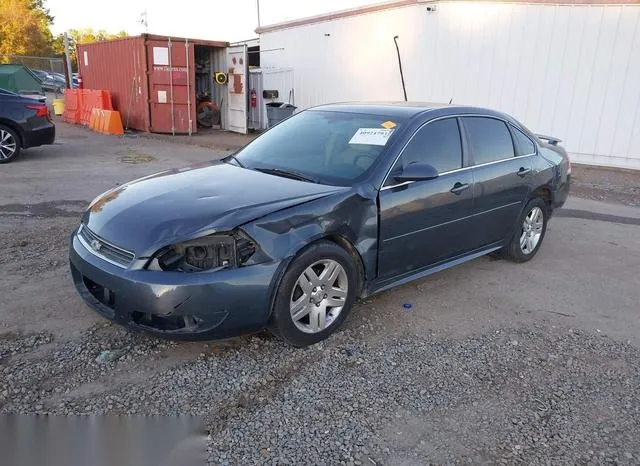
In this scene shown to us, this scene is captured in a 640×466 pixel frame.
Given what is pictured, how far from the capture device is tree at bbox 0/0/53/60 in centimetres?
4575

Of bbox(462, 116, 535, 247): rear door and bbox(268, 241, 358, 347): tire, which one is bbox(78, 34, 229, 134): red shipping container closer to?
bbox(462, 116, 535, 247): rear door

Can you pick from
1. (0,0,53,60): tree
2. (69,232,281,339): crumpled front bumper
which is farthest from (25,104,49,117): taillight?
(0,0,53,60): tree

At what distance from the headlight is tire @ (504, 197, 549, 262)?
312cm

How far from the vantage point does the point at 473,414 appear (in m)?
2.95

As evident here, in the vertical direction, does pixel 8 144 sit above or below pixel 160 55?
below

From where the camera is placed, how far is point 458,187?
432 centimetres

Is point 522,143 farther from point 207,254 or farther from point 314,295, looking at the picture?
point 207,254

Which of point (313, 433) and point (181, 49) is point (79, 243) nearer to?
point (313, 433)

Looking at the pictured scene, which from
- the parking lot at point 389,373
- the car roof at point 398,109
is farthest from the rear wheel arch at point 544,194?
the car roof at point 398,109

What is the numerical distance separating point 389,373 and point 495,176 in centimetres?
226

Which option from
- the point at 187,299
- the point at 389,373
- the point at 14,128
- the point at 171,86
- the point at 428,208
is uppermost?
the point at 171,86

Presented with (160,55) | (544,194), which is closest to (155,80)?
(160,55)

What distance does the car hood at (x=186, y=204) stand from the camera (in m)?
3.09

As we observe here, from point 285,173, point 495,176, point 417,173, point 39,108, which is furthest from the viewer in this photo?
point 39,108
